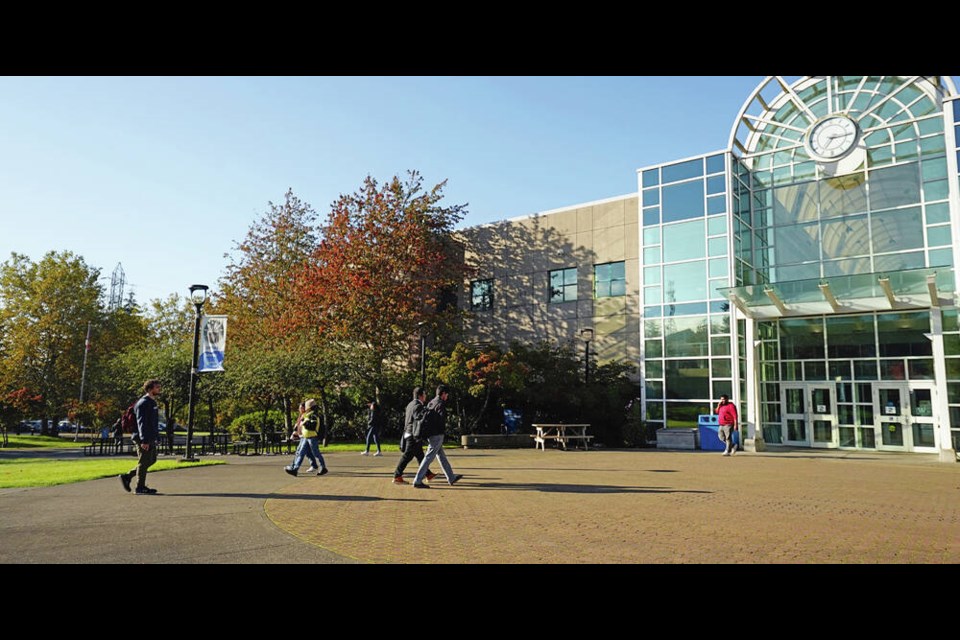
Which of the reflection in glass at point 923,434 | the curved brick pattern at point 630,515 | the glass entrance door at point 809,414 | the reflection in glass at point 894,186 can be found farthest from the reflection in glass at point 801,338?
the curved brick pattern at point 630,515

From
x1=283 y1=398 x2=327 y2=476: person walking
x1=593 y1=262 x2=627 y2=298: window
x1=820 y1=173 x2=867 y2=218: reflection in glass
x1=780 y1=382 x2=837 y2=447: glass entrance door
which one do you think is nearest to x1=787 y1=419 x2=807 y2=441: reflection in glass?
x1=780 y1=382 x2=837 y2=447: glass entrance door

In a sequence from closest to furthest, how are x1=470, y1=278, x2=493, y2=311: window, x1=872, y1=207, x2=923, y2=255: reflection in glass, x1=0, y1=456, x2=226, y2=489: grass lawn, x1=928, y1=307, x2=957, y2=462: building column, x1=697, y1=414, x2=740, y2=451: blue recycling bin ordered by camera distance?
x1=0, y1=456, x2=226, y2=489: grass lawn, x1=928, y1=307, x2=957, y2=462: building column, x1=872, y1=207, x2=923, y2=255: reflection in glass, x1=697, y1=414, x2=740, y2=451: blue recycling bin, x1=470, y1=278, x2=493, y2=311: window

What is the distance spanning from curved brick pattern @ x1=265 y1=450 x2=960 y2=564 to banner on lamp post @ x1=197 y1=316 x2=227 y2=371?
425 cm

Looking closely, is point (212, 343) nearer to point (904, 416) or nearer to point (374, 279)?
point (374, 279)

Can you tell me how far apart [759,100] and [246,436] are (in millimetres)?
23742

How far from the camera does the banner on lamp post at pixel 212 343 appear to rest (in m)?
16.2

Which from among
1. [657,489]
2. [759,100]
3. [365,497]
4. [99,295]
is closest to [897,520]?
[657,489]

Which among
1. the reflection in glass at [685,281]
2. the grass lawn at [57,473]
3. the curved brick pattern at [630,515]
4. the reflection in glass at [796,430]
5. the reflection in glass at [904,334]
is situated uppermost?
the reflection in glass at [685,281]

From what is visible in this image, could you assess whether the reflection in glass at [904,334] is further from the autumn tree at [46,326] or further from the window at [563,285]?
the autumn tree at [46,326]

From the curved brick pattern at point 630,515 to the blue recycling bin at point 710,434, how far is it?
7679mm

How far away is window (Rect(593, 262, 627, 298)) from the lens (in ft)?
96.4

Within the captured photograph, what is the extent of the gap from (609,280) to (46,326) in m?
33.8

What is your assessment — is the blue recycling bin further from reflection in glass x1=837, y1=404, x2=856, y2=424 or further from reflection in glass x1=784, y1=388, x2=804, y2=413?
reflection in glass x1=837, y1=404, x2=856, y2=424
